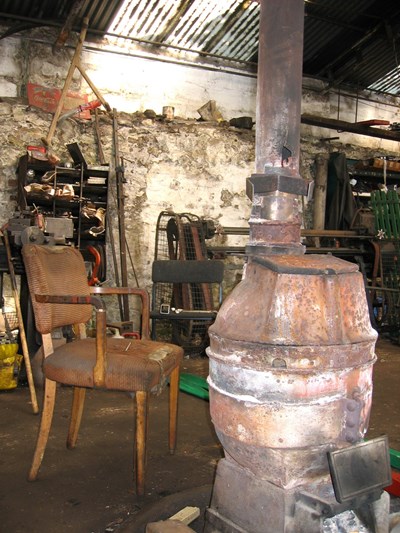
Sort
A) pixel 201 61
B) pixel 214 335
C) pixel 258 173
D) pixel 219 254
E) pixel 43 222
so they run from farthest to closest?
1. pixel 201 61
2. pixel 219 254
3. pixel 43 222
4. pixel 258 173
5. pixel 214 335

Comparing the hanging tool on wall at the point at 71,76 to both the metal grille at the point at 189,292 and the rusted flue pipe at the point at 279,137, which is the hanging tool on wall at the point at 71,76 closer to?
the metal grille at the point at 189,292

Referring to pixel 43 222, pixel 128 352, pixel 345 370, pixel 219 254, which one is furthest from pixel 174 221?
pixel 345 370

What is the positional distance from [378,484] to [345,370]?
345mm

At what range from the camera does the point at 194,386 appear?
3840 mm

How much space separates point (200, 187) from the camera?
6457 mm

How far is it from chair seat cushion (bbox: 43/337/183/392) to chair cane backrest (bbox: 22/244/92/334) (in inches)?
6.4

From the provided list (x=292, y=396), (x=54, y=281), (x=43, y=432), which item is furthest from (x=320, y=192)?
(x=292, y=396)

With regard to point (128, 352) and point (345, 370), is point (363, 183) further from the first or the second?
point (345, 370)

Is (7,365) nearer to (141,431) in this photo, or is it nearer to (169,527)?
(141,431)

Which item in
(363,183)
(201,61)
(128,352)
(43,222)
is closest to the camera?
(128,352)

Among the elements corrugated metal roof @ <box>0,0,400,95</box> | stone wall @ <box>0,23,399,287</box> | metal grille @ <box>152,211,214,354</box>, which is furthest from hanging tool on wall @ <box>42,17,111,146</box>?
metal grille @ <box>152,211,214,354</box>

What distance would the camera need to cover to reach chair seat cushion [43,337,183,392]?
2.13 meters

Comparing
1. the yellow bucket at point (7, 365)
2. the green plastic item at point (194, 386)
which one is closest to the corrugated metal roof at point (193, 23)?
the yellow bucket at point (7, 365)

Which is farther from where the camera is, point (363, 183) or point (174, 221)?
point (363, 183)
